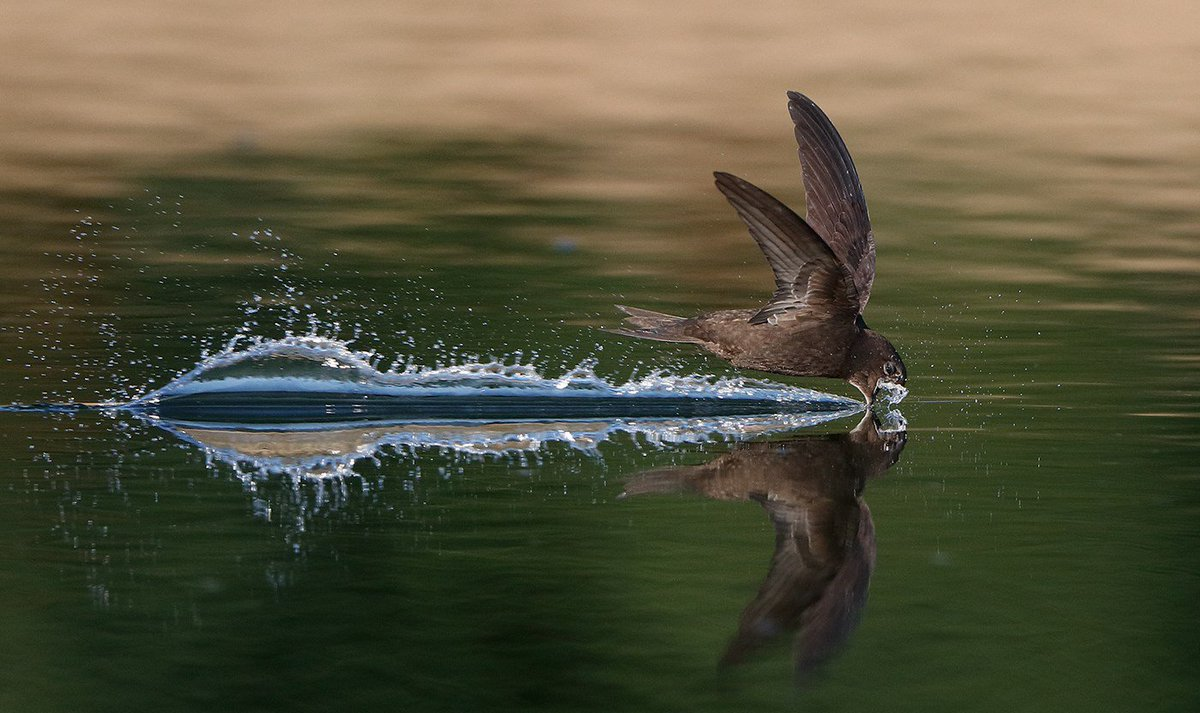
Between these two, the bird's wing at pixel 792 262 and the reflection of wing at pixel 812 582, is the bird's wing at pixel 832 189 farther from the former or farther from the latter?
the reflection of wing at pixel 812 582

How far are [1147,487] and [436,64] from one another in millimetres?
16322

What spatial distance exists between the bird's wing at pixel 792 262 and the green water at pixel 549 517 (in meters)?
0.53

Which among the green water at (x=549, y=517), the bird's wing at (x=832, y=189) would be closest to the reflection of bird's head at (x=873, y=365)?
the green water at (x=549, y=517)

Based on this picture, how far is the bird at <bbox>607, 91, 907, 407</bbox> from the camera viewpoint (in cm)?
748

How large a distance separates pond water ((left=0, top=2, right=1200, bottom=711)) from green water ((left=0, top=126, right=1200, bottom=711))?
19 millimetres

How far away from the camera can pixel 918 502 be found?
5941 millimetres

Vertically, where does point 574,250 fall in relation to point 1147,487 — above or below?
above

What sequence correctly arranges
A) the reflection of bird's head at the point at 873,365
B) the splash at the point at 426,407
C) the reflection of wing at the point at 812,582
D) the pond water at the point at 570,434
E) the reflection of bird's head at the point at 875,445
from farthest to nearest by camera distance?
1. the reflection of bird's head at the point at 873,365
2. the splash at the point at 426,407
3. the reflection of bird's head at the point at 875,445
4. the reflection of wing at the point at 812,582
5. the pond water at the point at 570,434

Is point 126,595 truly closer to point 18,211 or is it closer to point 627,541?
point 627,541

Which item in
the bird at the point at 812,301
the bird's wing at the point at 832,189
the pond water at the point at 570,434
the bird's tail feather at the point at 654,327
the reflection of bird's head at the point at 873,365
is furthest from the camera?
the bird's wing at the point at 832,189

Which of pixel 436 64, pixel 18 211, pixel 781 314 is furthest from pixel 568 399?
pixel 436 64

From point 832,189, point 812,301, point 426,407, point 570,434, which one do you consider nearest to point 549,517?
point 570,434

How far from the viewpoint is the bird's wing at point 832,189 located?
8.55 metres

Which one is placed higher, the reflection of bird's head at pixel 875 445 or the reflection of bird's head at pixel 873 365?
the reflection of bird's head at pixel 873 365
